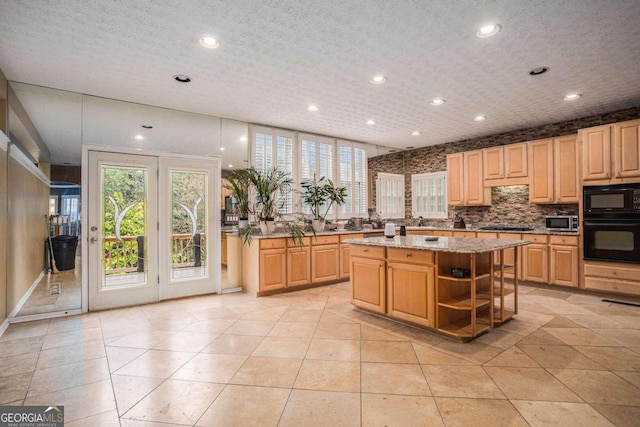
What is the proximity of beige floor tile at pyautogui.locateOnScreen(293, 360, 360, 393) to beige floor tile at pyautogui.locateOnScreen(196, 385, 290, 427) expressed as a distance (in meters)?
0.20

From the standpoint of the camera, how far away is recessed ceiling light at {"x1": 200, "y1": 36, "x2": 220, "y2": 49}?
285cm

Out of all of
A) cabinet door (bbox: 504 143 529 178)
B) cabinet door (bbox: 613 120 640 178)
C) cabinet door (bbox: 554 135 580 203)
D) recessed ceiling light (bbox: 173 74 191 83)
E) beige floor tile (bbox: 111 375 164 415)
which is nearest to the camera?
beige floor tile (bbox: 111 375 164 415)

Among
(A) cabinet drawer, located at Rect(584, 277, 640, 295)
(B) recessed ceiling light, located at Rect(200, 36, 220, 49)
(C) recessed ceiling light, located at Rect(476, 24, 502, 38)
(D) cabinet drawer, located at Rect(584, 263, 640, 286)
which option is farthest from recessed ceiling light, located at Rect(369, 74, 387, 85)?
(A) cabinet drawer, located at Rect(584, 277, 640, 295)

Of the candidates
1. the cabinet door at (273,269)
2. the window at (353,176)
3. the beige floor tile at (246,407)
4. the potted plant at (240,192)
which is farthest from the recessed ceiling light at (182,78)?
the window at (353,176)

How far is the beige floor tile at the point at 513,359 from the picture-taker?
2645mm

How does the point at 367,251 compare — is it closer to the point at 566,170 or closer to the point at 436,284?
the point at 436,284

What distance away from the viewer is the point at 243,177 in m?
5.21

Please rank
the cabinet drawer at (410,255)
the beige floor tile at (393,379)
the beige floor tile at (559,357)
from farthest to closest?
the cabinet drawer at (410,255)
the beige floor tile at (559,357)
the beige floor tile at (393,379)

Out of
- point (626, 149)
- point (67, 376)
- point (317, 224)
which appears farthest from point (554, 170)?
point (67, 376)

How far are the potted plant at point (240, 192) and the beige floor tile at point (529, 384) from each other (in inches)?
152

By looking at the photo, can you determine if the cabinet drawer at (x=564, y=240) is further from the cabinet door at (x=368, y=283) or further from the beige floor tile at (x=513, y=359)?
the cabinet door at (x=368, y=283)

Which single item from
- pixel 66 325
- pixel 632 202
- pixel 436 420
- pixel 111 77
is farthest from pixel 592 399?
pixel 111 77

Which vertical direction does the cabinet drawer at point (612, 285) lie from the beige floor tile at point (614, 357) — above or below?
above

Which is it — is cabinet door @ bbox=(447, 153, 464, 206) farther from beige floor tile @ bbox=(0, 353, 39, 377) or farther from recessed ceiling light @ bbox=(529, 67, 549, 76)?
beige floor tile @ bbox=(0, 353, 39, 377)
